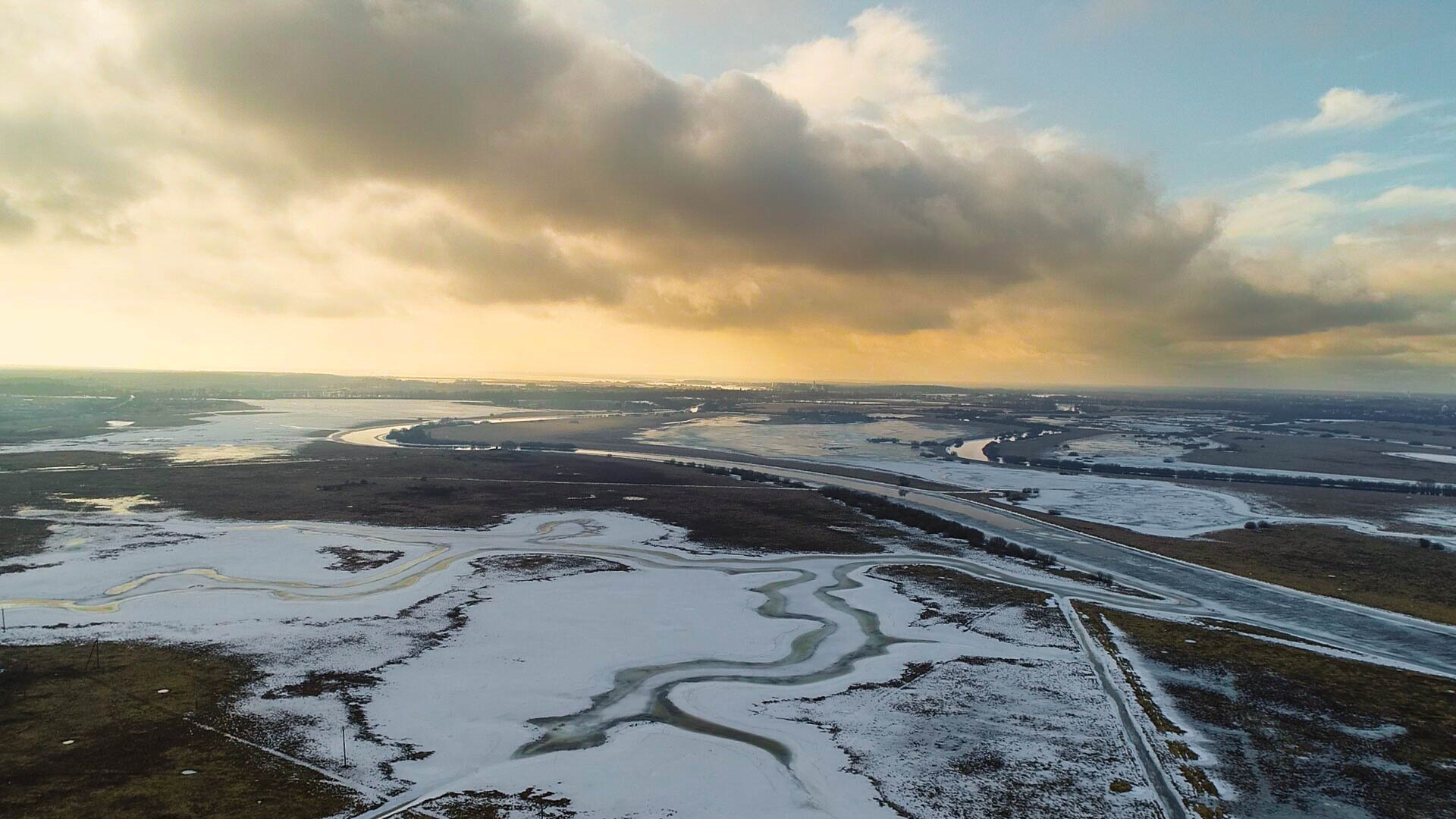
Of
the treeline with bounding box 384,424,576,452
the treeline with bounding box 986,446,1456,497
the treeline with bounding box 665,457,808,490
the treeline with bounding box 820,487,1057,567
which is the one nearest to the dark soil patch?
the treeline with bounding box 820,487,1057,567

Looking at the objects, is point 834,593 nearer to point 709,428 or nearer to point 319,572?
point 319,572

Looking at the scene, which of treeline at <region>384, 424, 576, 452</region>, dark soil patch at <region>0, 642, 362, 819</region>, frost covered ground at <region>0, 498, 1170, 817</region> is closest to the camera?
dark soil patch at <region>0, 642, 362, 819</region>

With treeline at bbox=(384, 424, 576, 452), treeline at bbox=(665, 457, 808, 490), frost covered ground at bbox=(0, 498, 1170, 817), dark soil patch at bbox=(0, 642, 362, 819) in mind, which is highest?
treeline at bbox=(384, 424, 576, 452)

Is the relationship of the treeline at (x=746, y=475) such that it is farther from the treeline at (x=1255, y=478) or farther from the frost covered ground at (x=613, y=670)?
the treeline at (x=1255, y=478)

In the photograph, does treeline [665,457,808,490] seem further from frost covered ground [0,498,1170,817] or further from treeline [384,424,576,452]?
frost covered ground [0,498,1170,817]

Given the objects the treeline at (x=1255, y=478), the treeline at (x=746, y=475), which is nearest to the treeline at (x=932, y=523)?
the treeline at (x=746, y=475)

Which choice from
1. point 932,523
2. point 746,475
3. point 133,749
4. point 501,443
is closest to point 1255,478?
point 932,523

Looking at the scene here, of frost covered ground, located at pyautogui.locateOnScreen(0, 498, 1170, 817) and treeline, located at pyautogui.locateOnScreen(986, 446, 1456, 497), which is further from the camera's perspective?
treeline, located at pyautogui.locateOnScreen(986, 446, 1456, 497)
